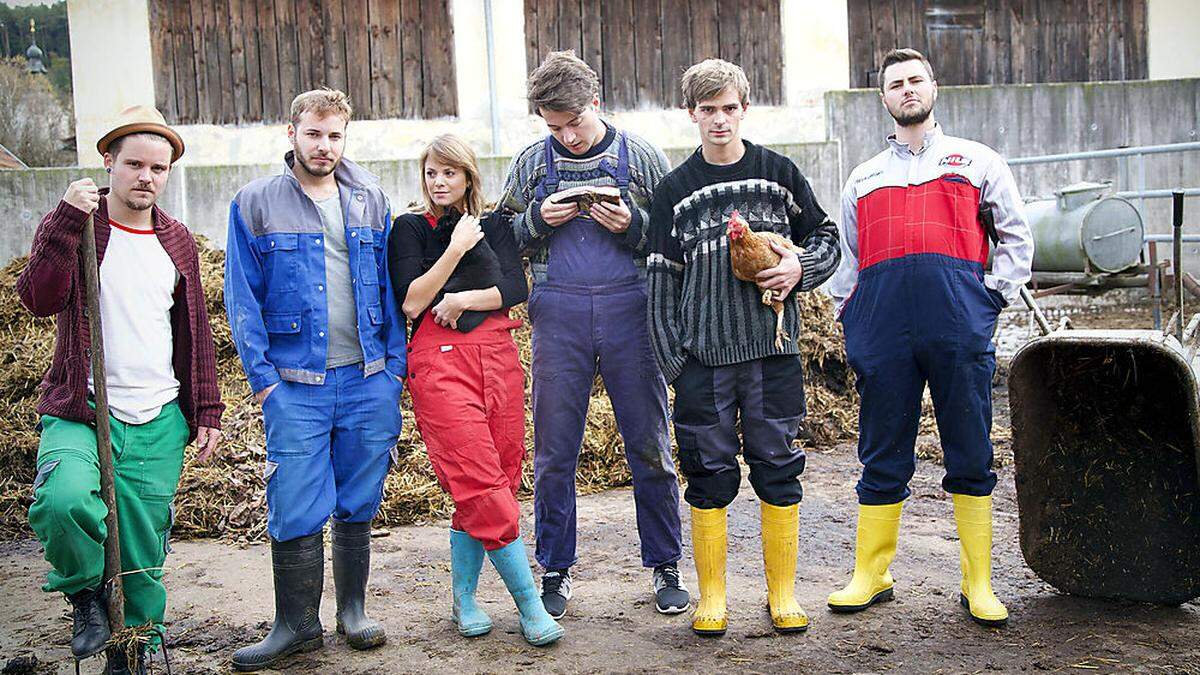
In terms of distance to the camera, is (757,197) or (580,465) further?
(580,465)

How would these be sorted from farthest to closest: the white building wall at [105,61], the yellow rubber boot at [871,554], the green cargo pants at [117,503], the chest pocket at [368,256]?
the white building wall at [105,61] → the yellow rubber boot at [871,554] → the chest pocket at [368,256] → the green cargo pants at [117,503]

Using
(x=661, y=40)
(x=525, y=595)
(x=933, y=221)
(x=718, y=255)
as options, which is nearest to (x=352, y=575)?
(x=525, y=595)

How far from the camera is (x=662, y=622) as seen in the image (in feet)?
15.0

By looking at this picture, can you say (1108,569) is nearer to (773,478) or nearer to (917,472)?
(773,478)

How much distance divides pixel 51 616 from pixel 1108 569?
432 centimetres

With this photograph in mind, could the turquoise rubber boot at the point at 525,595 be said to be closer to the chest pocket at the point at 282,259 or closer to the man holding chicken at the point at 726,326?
the man holding chicken at the point at 726,326

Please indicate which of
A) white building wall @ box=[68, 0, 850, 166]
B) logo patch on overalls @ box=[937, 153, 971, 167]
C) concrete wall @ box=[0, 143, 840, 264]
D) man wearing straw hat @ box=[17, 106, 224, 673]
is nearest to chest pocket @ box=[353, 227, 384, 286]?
man wearing straw hat @ box=[17, 106, 224, 673]

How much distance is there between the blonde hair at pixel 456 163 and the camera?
435cm

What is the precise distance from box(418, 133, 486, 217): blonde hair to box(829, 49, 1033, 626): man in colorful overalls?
1.51m

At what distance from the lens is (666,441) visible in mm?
4738

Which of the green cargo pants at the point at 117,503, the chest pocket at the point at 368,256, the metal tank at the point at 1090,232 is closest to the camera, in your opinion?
the green cargo pants at the point at 117,503

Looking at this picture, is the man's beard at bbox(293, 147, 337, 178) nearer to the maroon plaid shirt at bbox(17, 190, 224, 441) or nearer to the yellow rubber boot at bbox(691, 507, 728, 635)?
the maroon plaid shirt at bbox(17, 190, 224, 441)

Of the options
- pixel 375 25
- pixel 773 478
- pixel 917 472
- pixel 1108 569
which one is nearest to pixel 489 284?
pixel 773 478

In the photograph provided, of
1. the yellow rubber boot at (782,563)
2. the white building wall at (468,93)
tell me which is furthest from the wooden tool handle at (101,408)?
the white building wall at (468,93)
